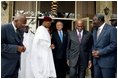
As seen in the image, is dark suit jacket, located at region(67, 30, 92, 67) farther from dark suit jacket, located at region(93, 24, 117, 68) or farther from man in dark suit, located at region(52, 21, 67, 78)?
dark suit jacket, located at region(93, 24, 117, 68)

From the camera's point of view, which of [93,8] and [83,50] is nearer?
[83,50]

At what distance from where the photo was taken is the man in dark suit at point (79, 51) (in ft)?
22.3

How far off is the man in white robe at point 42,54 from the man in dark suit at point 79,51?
0.63 metres

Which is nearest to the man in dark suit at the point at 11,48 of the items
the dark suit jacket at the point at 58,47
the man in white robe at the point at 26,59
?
the man in white robe at the point at 26,59

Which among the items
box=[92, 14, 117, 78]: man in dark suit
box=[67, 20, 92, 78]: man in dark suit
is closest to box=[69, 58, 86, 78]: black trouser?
box=[67, 20, 92, 78]: man in dark suit

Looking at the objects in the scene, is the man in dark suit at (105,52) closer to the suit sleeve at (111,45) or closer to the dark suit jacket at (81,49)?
the suit sleeve at (111,45)

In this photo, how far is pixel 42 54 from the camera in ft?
23.9

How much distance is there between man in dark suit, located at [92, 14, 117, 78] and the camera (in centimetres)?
541

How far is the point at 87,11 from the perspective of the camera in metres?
12.5

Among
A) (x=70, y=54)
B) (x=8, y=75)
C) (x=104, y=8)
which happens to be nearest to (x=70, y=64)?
(x=70, y=54)

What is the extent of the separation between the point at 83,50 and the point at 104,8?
5396mm

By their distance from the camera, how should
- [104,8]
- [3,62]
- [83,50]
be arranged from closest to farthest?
[3,62] → [83,50] → [104,8]

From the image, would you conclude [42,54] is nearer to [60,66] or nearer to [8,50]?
[60,66]

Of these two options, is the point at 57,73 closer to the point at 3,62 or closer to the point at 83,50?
the point at 83,50
